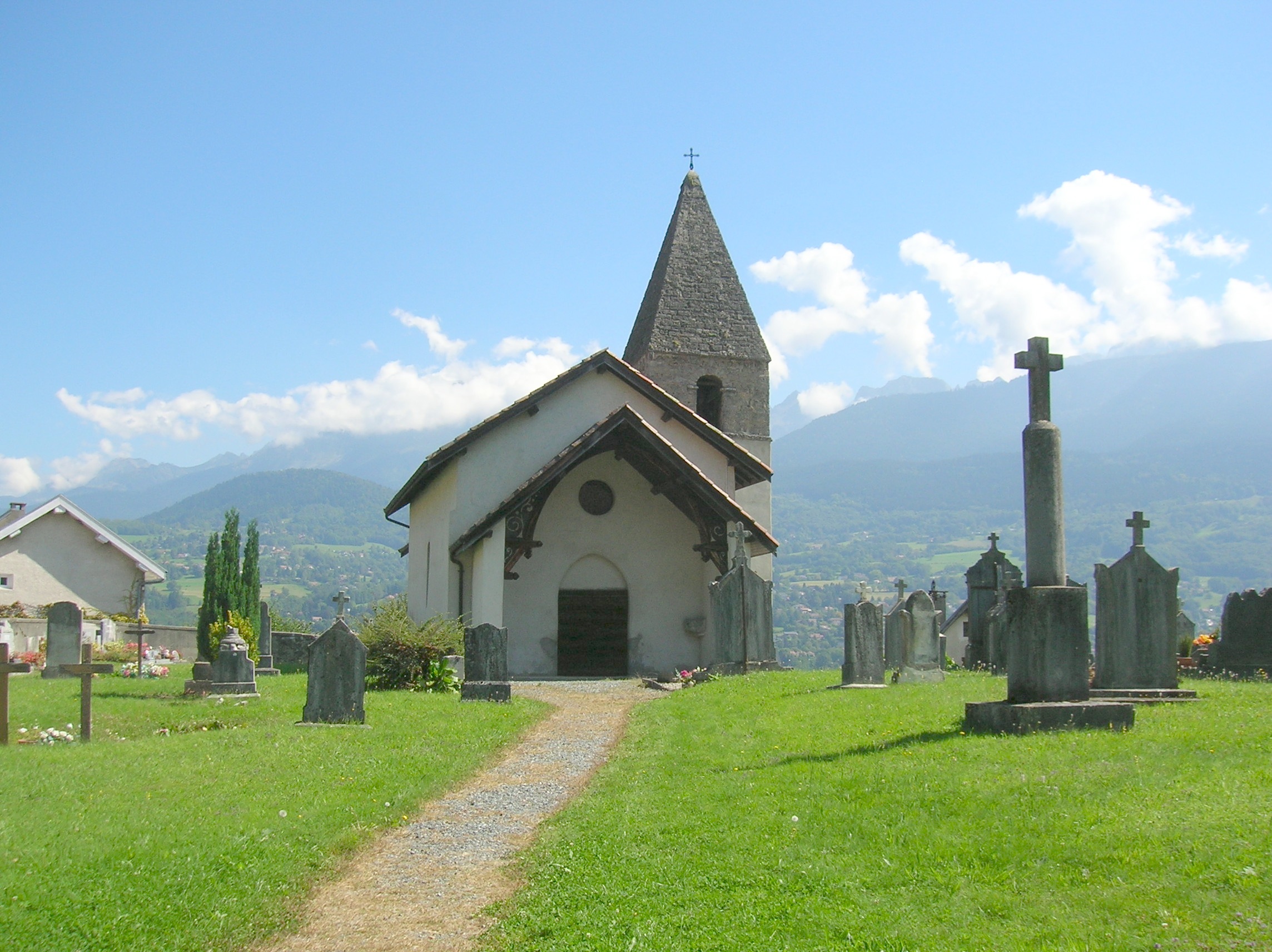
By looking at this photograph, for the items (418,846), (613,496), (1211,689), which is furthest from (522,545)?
(418,846)

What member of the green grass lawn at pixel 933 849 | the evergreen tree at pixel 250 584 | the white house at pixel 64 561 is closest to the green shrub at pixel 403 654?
the green grass lawn at pixel 933 849

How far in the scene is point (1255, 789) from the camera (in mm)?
6516

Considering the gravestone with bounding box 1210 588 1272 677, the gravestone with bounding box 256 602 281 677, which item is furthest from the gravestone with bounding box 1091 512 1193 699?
the gravestone with bounding box 256 602 281 677

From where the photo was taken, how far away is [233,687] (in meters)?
16.1

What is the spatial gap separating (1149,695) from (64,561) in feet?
126

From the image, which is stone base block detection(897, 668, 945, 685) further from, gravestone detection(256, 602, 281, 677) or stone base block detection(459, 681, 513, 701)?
gravestone detection(256, 602, 281, 677)

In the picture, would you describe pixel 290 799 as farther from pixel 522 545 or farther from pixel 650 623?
pixel 650 623

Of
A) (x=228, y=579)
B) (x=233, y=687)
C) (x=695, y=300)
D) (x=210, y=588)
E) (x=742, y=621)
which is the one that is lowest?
(x=233, y=687)

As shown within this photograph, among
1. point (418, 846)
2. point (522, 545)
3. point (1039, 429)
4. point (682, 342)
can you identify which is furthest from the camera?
point (682, 342)

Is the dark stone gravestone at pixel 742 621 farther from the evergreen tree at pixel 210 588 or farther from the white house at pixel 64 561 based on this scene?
the white house at pixel 64 561

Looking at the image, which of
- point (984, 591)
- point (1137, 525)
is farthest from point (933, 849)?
point (984, 591)

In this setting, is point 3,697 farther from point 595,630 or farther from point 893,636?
point 595,630

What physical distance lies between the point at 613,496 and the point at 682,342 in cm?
1135

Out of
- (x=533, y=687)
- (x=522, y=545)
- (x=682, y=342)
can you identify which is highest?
(x=682, y=342)
